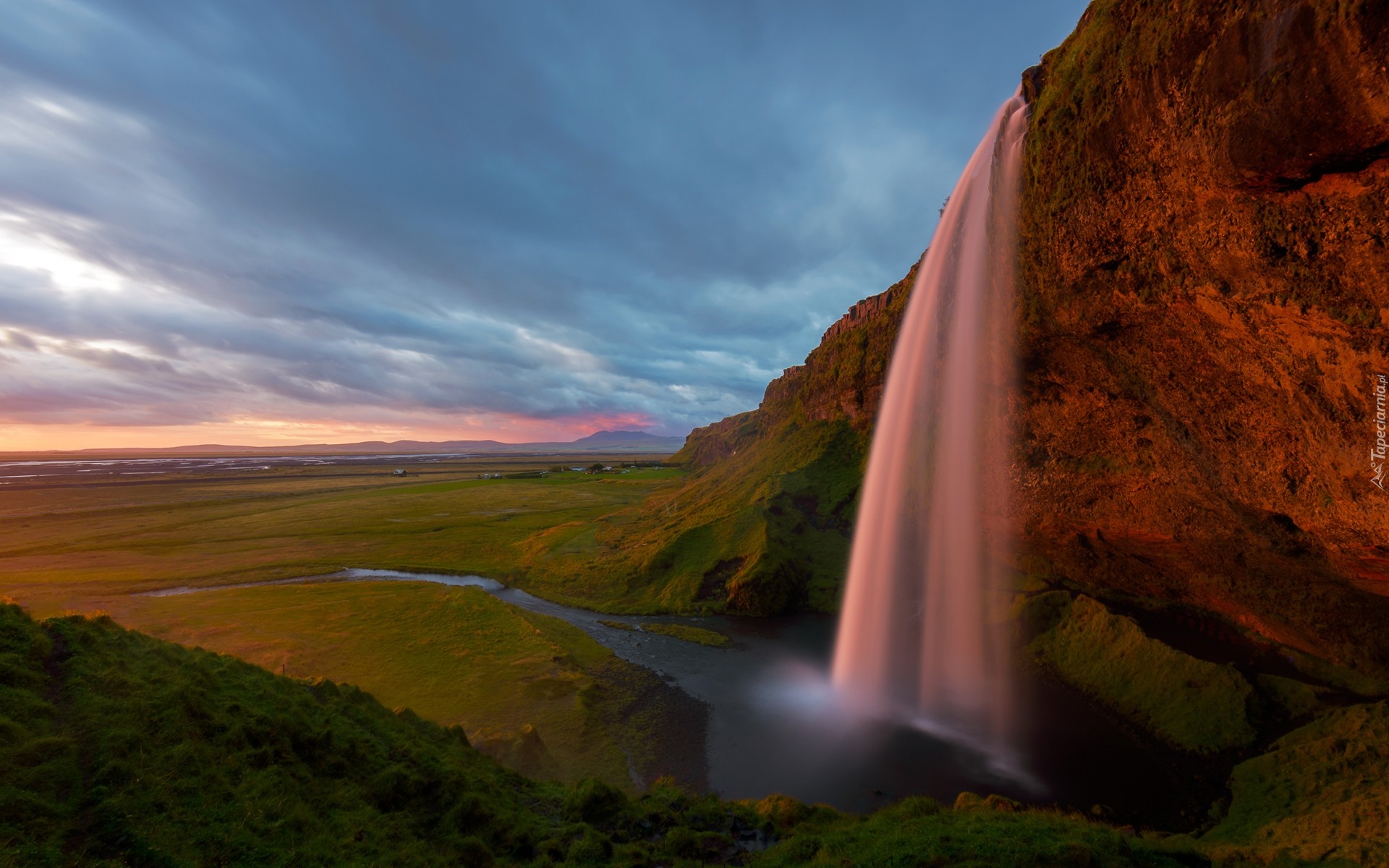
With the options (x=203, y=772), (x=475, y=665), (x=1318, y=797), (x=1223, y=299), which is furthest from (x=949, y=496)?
(x=203, y=772)

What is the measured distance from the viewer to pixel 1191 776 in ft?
46.3

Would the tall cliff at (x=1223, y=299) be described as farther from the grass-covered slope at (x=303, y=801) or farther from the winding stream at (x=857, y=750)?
the grass-covered slope at (x=303, y=801)

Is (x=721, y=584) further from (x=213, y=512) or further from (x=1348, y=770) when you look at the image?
(x=213, y=512)

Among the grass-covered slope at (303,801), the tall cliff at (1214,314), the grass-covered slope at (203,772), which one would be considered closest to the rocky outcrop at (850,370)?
the tall cliff at (1214,314)

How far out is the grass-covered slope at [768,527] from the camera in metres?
30.8

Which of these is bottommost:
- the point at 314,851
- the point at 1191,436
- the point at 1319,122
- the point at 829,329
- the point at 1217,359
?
the point at 314,851

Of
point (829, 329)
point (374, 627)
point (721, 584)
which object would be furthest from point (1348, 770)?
point (829, 329)

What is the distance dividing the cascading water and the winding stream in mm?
1243

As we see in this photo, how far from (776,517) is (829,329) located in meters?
32.6

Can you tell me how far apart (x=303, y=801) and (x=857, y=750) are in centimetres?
1484

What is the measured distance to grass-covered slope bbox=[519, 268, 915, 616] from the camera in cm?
3083

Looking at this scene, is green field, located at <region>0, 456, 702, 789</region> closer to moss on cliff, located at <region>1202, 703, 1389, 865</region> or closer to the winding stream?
the winding stream

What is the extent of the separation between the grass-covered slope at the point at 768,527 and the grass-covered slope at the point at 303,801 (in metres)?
18.6

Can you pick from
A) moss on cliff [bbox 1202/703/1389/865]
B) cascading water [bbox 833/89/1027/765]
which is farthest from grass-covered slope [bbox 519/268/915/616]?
moss on cliff [bbox 1202/703/1389/865]
